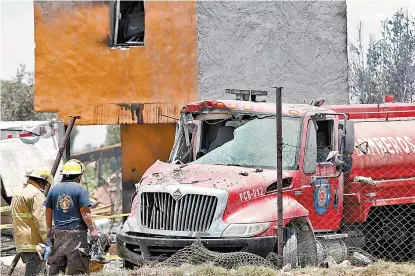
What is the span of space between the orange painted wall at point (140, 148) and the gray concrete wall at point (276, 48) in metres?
1.71

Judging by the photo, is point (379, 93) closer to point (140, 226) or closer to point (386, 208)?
point (386, 208)

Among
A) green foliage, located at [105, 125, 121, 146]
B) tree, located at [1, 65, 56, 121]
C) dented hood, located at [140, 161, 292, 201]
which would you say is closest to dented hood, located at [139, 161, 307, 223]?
dented hood, located at [140, 161, 292, 201]

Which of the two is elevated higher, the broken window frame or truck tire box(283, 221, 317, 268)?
the broken window frame

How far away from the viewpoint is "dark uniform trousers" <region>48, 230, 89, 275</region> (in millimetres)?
10547

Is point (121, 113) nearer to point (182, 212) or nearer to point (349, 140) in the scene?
point (349, 140)

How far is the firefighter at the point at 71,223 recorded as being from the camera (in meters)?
10.5

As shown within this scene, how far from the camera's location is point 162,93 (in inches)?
813

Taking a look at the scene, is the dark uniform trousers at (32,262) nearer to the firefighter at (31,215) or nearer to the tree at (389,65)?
the firefighter at (31,215)

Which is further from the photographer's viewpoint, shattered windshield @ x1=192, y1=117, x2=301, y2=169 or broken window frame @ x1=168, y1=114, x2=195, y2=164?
broken window frame @ x1=168, y1=114, x2=195, y2=164

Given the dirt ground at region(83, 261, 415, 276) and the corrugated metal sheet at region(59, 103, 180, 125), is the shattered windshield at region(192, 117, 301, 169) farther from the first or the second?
the corrugated metal sheet at region(59, 103, 180, 125)

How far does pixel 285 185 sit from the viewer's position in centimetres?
1120

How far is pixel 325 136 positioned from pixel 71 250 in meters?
4.02

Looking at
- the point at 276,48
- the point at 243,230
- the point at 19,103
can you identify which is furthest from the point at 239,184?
the point at 19,103

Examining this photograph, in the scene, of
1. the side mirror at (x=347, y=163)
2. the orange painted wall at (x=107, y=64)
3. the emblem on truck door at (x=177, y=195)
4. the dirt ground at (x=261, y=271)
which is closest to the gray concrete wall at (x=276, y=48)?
the orange painted wall at (x=107, y=64)
